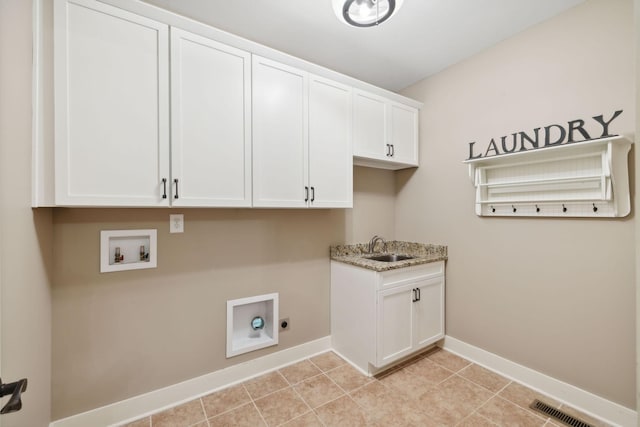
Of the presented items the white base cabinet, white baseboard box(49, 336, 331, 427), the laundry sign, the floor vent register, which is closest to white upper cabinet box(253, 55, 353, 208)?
the white base cabinet

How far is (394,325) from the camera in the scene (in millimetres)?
2145

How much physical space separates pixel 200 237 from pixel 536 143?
2510 mm

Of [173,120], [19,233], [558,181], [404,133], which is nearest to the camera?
[19,233]

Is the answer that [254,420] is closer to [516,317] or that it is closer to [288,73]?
[516,317]

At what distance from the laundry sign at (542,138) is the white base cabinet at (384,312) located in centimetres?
107

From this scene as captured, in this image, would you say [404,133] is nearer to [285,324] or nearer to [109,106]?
[285,324]

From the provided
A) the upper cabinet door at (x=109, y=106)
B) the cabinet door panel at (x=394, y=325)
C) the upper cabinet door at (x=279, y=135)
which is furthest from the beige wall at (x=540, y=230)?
the upper cabinet door at (x=109, y=106)

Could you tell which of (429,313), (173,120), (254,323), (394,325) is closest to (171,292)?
(254,323)

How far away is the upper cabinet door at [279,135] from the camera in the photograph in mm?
1839

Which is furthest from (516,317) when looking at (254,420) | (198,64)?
(198,64)

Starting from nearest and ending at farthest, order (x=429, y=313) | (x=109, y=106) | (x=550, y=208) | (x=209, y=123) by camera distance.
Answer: (x=109, y=106) < (x=209, y=123) < (x=550, y=208) < (x=429, y=313)

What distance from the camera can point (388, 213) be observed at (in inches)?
117

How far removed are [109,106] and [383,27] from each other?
1826 mm

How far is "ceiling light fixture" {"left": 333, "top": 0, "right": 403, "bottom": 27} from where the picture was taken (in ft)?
4.98
